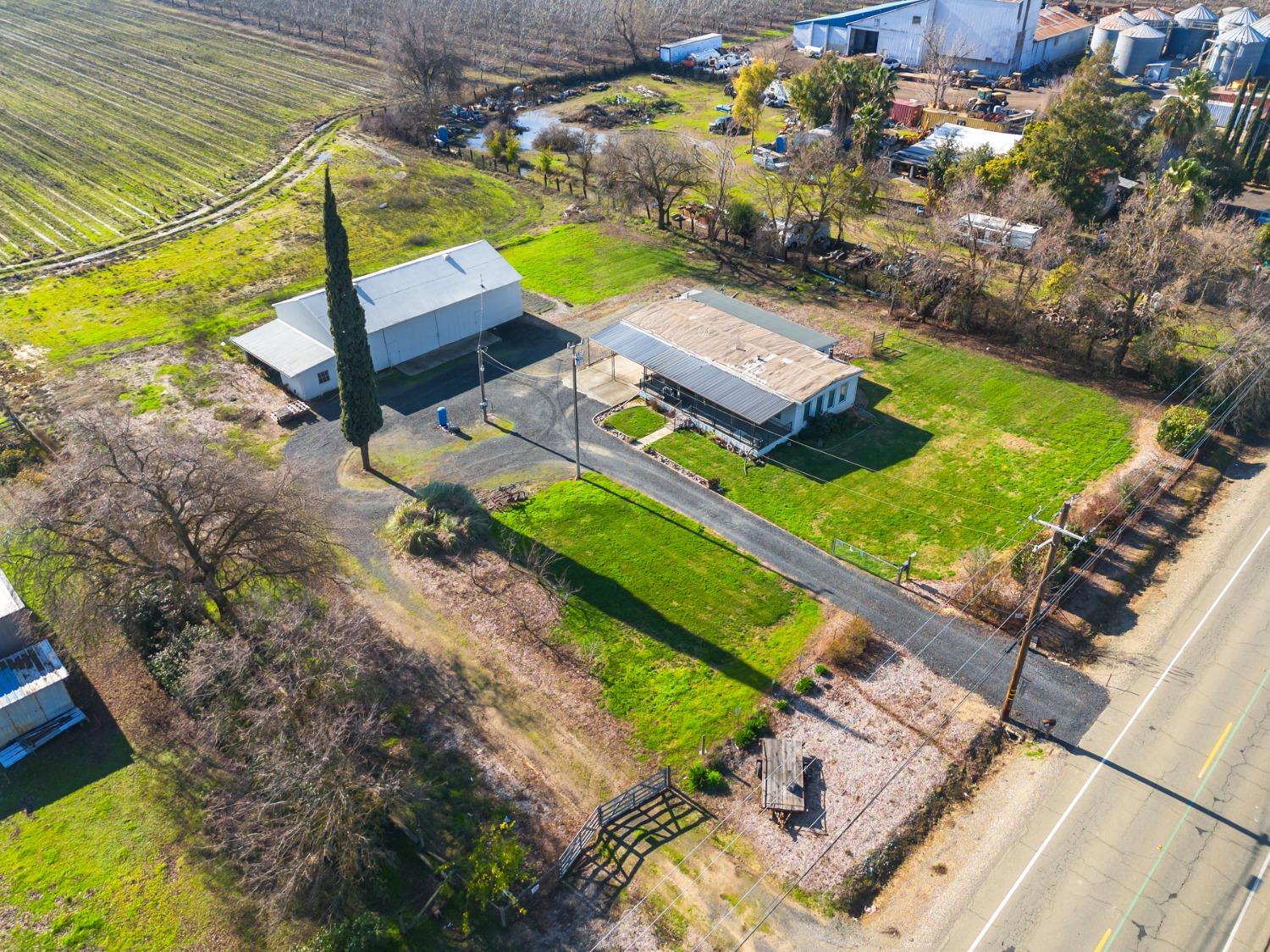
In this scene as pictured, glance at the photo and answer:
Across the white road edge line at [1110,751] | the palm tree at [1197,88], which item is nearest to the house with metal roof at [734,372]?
the white road edge line at [1110,751]

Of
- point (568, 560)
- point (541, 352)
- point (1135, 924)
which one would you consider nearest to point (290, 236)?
point (541, 352)

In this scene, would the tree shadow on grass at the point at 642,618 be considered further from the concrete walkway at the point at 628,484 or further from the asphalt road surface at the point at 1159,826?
the asphalt road surface at the point at 1159,826

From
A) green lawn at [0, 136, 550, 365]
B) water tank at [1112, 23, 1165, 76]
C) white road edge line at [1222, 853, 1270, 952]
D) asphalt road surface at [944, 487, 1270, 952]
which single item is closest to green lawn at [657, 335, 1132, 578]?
asphalt road surface at [944, 487, 1270, 952]

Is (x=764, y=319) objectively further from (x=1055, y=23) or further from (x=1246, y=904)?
(x=1055, y=23)

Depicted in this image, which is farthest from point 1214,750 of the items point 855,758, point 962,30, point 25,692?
point 962,30

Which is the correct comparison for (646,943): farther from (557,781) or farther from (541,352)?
(541,352)

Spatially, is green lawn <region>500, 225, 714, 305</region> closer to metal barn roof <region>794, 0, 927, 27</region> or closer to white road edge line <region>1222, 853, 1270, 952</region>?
white road edge line <region>1222, 853, 1270, 952</region>
